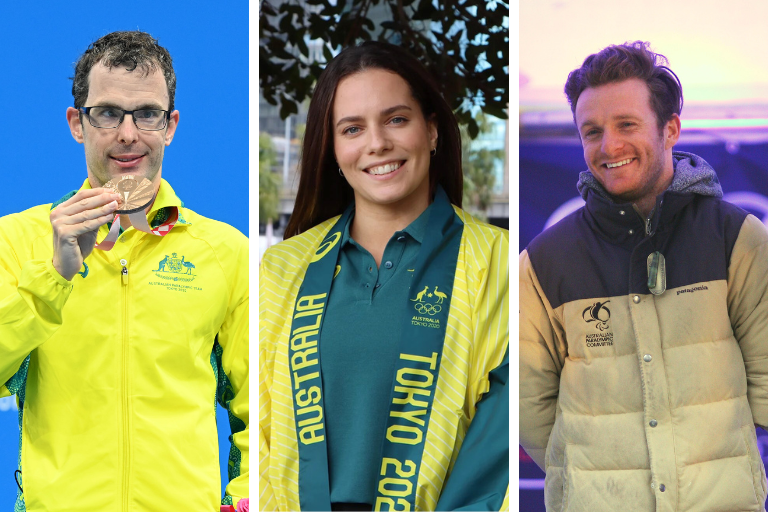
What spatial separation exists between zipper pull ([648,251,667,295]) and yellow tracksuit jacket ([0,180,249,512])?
127 centimetres

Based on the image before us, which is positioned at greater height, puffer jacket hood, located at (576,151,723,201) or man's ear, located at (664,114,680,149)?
man's ear, located at (664,114,680,149)

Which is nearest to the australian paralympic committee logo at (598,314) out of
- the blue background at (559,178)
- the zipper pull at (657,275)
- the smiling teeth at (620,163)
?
the zipper pull at (657,275)

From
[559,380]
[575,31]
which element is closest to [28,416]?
[559,380]

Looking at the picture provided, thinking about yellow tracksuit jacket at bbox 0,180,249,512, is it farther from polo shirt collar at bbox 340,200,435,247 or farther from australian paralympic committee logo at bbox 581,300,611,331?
australian paralympic committee logo at bbox 581,300,611,331

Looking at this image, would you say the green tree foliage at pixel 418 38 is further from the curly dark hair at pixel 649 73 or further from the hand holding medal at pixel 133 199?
the hand holding medal at pixel 133 199

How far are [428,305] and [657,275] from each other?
2.28 feet

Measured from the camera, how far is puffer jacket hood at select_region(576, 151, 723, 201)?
2.44m

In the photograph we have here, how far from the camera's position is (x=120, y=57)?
2346 mm

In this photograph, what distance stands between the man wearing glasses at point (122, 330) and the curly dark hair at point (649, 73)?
4.21 feet

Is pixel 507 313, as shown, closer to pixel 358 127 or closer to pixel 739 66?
pixel 358 127

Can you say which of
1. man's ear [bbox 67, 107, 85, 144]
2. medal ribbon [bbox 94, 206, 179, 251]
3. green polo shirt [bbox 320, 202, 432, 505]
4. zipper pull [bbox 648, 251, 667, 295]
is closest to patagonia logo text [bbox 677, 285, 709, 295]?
zipper pull [bbox 648, 251, 667, 295]

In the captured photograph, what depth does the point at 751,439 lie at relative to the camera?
2430 mm

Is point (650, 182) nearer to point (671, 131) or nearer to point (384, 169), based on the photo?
point (671, 131)

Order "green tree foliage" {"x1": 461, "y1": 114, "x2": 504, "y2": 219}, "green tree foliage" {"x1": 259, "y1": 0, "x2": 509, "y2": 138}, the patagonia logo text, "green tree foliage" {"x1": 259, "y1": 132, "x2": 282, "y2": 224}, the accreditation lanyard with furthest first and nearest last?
"green tree foliage" {"x1": 461, "y1": 114, "x2": 504, "y2": 219} < "green tree foliage" {"x1": 259, "y1": 0, "x2": 509, "y2": 138} < "green tree foliage" {"x1": 259, "y1": 132, "x2": 282, "y2": 224} < the patagonia logo text < the accreditation lanyard
